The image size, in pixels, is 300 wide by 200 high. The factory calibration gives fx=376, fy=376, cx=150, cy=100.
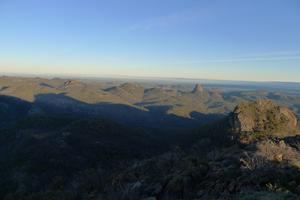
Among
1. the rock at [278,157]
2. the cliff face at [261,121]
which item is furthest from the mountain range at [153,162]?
the cliff face at [261,121]

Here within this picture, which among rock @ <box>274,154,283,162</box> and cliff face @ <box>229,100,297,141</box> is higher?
rock @ <box>274,154,283,162</box>

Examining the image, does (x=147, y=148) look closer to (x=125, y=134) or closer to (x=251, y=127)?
(x=125, y=134)

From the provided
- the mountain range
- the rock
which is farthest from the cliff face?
the rock

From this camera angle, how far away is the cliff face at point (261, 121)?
16862 centimetres

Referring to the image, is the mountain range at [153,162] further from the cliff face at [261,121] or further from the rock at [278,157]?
the cliff face at [261,121]

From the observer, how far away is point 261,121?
186250 mm

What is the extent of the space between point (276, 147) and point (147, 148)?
118m

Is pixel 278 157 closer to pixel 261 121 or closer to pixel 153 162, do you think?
pixel 153 162

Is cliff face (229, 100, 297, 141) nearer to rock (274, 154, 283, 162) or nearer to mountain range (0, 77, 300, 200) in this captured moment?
mountain range (0, 77, 300, 200)

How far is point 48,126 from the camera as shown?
19688cm

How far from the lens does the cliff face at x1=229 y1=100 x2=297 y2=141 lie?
168625 mm

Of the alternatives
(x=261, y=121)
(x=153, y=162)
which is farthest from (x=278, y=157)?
(x=261, y=121)

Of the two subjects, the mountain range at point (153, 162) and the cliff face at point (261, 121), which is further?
the cliff face at point (261, 121)

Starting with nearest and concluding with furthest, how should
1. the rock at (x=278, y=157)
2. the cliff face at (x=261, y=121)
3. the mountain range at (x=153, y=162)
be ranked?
1. the mountain range at (x=153, y=162)
2. the rock at (x=278, y=157)
3. the cliff face at (x=261, y=121)
